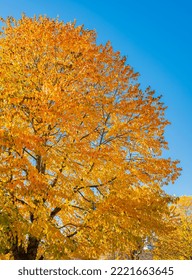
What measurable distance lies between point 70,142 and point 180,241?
2204 cm

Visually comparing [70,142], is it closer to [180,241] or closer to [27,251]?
[27,251]

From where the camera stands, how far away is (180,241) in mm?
31125

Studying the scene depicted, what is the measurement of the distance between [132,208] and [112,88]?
15.6 feet

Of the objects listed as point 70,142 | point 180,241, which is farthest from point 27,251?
point 180,241

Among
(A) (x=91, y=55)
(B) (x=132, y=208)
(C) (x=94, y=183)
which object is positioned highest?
(A) (x=91, y=55)

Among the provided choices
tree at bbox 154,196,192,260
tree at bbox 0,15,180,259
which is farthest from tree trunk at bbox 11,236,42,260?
tree at bbox 154,196,192,260

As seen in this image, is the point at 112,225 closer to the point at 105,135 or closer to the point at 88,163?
the point at 88,163

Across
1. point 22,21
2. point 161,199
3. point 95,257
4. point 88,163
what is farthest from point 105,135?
point 22,21

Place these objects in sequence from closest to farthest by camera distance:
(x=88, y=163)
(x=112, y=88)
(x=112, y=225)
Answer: (x=112, y=225), (x=88, y=163), (x=112, y=88)

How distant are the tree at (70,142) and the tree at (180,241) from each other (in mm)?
13221

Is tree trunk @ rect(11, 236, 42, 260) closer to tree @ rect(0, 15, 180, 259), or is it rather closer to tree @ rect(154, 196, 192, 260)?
tree @ rect(0, 15, 180, 259)

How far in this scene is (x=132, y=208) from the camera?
36.0ft

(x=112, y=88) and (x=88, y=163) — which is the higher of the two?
(x=112, y=88)

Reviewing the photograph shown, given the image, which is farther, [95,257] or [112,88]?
[112,88]
